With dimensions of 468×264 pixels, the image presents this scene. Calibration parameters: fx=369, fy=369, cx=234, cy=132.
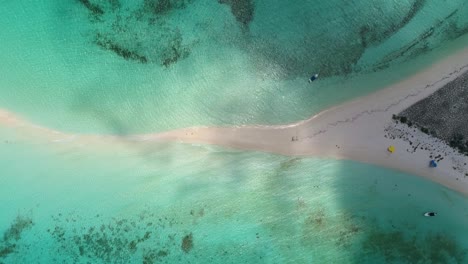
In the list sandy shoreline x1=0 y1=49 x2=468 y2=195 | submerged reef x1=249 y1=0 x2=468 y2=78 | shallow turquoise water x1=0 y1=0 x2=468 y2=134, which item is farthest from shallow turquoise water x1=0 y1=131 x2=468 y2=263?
submerged reef x1=249 y1=0 x2=468 y2=78

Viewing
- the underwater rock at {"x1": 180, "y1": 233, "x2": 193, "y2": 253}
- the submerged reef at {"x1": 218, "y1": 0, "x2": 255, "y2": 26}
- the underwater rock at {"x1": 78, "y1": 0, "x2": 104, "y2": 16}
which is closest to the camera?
the underwater rock at {"x1": 180, "y1": 233, "x2": 193, "y2": 253}

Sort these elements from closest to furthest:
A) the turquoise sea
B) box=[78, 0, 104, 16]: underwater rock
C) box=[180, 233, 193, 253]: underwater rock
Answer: the turquoise sea, box=[180, 233, 193, 253]: underwater rock, box=[78, 0, 104, 16]: underwater rock

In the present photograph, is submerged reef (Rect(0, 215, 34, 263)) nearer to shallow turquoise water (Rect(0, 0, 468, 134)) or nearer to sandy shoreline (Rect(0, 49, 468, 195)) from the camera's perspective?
shallow turquoise water (Rect(0, 0, 468, 134))

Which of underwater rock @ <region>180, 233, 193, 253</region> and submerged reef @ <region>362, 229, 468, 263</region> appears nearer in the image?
submerged reef @ <region>362, 229, 468, 263</region>

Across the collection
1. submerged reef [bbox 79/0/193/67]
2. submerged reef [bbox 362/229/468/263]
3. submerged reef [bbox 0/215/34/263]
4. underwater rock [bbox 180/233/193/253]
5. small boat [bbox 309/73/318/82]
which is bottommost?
submerged reef [bbox 362/229/468/263]

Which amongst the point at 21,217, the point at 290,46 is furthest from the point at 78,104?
the point at 290,46

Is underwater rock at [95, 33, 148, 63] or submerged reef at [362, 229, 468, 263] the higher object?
underwater rock at [95, 33, 148, 63]

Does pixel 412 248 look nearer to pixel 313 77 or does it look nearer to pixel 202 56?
pixel 313 77

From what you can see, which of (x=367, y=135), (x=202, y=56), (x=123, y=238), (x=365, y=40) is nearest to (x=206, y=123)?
(x=202, y=56)

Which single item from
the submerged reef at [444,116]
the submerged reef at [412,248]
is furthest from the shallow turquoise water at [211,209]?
the submerged reef at [444,116]
